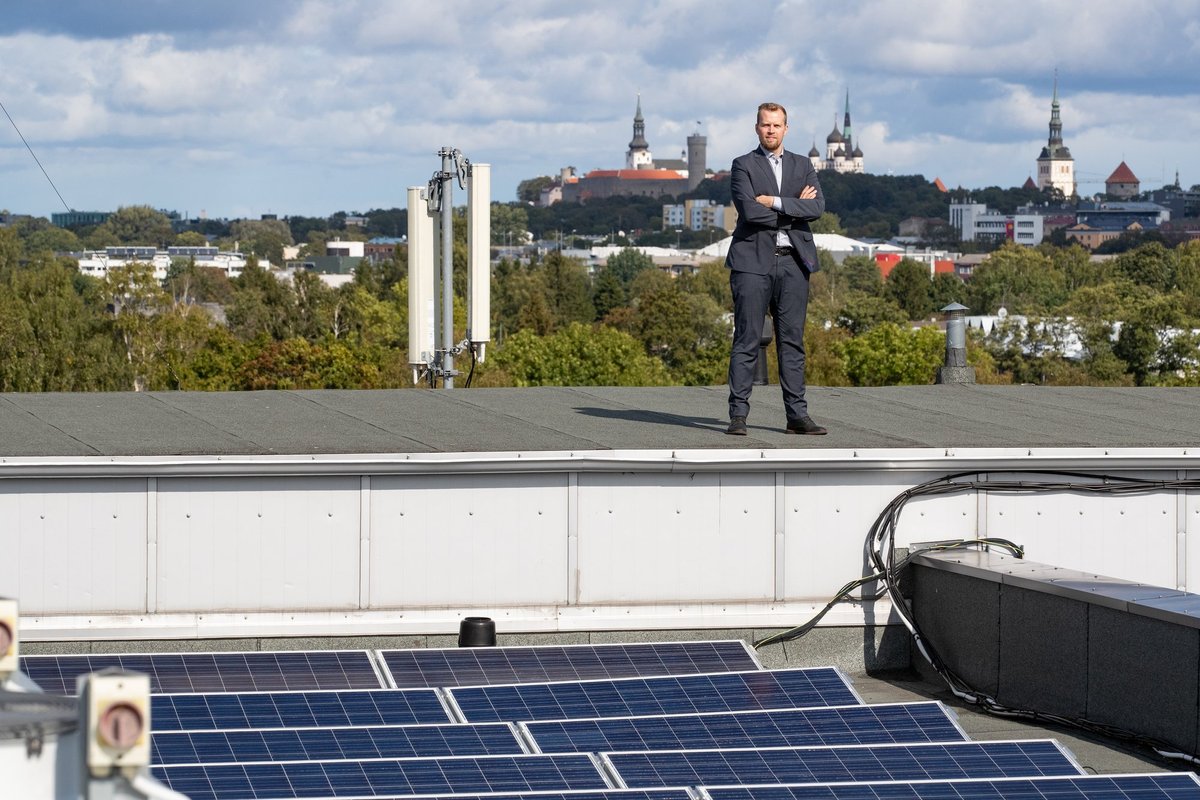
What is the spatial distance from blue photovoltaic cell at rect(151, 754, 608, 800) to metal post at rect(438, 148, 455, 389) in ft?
33.9

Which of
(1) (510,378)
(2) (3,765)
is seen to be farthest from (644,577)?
(1) (510,378)

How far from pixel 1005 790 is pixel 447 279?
38.1 feet

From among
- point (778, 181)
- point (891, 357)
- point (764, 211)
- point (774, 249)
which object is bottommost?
point (891, 357)

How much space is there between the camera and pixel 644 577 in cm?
904

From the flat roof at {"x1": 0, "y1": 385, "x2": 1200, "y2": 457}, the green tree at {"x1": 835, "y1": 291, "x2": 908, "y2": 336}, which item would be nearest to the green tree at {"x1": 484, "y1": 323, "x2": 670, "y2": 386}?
the green tree at {"x1": 835, "y1": 291, "x2": 908, "y2": 336}

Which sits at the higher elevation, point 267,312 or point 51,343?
point 267,312

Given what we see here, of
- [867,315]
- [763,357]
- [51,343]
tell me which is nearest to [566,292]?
[867,315]

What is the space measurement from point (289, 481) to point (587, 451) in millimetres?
1509

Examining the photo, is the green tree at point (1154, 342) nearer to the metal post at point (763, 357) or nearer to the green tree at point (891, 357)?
the green tree at point (891, 357)

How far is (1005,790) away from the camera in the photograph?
17.9 feet

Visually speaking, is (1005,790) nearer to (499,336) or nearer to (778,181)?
(778,181)

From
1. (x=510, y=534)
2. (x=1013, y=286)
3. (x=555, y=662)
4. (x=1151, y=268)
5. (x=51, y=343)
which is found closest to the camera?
(x=555, y=662)

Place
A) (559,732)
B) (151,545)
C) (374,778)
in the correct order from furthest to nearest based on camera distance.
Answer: (151,545), (559,732), (374,778)

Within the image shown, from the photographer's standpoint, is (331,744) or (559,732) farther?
(559,732)
